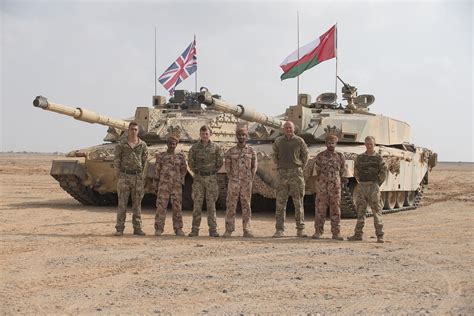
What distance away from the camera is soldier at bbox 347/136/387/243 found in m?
9.88

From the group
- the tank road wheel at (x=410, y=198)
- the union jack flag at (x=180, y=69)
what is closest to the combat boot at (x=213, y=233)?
the tank road wheel at (x=410, y=198)

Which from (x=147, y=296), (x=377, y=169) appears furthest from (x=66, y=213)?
(x=147, y=296)

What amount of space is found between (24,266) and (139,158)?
3.07 meters

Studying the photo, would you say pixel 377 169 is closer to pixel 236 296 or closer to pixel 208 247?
pixel 208 247

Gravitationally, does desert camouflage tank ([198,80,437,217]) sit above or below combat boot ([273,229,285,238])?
above

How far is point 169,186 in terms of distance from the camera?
10289 millimetres

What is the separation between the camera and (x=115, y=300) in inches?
225

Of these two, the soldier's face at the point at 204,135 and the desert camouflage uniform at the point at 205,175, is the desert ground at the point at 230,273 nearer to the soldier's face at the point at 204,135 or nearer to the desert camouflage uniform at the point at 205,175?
the desert camouflage uniform at the point at 205,175

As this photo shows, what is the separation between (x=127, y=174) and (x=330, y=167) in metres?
2.89

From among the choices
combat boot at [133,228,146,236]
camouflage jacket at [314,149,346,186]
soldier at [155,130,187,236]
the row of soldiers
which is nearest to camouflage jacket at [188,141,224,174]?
the row of soldiers

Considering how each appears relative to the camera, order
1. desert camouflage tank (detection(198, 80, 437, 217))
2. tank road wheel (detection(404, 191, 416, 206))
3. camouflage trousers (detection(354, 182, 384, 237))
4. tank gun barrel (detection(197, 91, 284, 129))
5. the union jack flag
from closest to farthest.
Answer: camouflage trousers (detection(354, 182, 384, 237)) < tank gun barrel (detection(197, 91, 284, 129)) < desert camouflage tank (detection(198, 80, 437, 217)) < tank road wheel (detection(404, 191, 416, 206)) < the union jack flag

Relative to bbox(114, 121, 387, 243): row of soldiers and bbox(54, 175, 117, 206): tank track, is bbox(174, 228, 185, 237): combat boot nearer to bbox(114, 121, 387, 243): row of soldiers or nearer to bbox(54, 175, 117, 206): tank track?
bbox(114, 121, 387, 243): row of soldiers

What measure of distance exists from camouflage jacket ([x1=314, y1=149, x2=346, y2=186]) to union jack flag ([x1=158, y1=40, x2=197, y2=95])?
409 inches

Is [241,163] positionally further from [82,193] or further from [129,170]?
[82,193]
